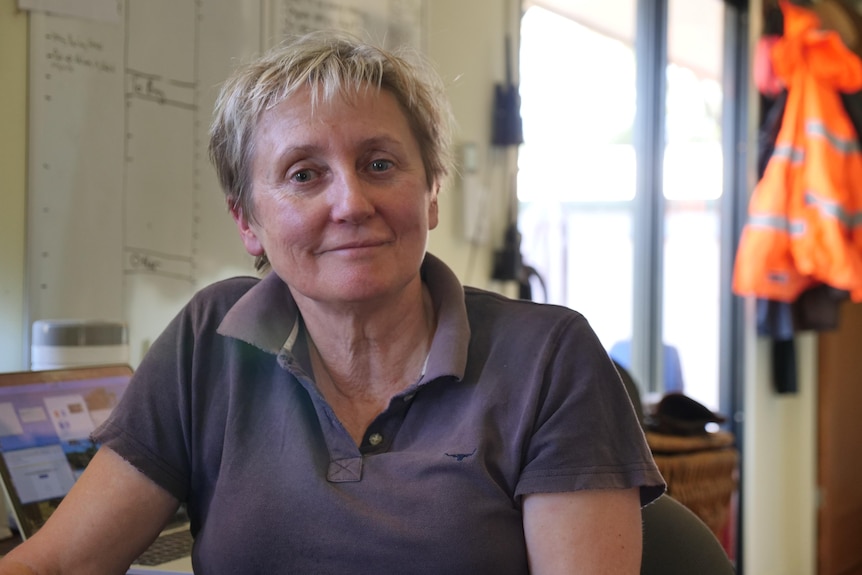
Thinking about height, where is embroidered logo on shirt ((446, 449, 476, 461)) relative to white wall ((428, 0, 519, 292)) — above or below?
below

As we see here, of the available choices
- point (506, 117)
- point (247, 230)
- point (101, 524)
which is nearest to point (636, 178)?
point (506, 117)

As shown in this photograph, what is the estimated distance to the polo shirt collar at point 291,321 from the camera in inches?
47.3

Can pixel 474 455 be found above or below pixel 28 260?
below

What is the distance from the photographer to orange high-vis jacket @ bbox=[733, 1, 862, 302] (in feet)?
11.2

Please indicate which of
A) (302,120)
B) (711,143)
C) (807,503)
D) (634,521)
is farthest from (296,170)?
(807,503)

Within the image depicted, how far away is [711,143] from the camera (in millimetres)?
4000

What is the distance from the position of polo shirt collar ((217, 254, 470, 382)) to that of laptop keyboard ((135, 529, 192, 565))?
382mm

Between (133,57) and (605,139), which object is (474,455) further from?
(605,139)

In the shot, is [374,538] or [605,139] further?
[605,139]

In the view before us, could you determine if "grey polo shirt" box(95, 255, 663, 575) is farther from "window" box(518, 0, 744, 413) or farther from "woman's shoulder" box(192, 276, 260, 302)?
"window" box(518, 0, 744, 413)

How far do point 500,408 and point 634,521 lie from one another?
20cm

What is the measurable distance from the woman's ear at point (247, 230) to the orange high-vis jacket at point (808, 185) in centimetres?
258

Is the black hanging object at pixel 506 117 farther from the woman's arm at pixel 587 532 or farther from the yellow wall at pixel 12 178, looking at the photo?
the woman's arm at pixel 587 532

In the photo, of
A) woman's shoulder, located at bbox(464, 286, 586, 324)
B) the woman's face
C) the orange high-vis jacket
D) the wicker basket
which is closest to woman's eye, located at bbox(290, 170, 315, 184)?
the woman's face
